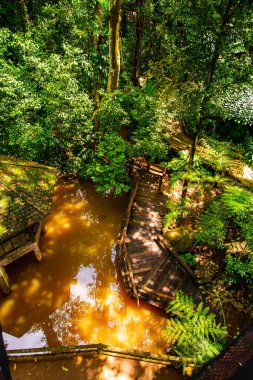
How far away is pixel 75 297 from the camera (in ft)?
34.5

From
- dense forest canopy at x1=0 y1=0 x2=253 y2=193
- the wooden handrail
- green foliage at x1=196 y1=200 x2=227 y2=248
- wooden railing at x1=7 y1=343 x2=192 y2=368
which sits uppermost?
dense forest canopy at x1=0 y1=0 x2=253 y2=193

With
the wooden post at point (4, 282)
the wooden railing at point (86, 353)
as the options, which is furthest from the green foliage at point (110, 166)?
the wooden railing at point (86, 353)

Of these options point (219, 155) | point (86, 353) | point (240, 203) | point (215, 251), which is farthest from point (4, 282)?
point (219, 155)

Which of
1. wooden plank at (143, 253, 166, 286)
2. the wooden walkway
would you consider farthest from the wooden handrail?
wooden plank at (143, 253, 166, 286)

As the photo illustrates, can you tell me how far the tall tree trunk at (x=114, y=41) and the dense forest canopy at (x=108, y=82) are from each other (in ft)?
0.14

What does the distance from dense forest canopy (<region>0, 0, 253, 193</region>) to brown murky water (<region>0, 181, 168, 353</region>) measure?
2910mm

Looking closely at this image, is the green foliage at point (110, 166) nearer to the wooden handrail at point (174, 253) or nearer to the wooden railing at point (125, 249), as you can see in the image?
the wooden railing at point (125, 249)

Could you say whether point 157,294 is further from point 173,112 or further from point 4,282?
point 173,112

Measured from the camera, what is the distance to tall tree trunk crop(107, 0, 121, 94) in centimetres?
1068

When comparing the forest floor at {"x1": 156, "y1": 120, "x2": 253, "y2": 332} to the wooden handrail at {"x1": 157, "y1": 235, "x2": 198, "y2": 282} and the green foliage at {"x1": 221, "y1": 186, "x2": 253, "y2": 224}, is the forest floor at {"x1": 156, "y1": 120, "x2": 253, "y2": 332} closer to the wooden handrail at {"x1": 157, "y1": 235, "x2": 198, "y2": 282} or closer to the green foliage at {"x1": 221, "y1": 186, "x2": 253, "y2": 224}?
the wooden handrail at {"x1": 157, "y1": 235, "x2": 198, "y2": 282}

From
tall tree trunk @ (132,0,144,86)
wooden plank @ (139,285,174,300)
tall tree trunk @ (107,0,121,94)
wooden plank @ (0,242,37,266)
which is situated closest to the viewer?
wooden plank @ (139,285,174,300)

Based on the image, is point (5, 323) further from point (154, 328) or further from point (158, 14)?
point (158, 14)

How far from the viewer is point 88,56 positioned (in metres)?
14.0

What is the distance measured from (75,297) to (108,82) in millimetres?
11085
